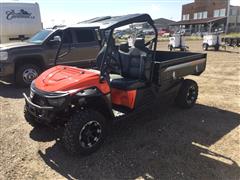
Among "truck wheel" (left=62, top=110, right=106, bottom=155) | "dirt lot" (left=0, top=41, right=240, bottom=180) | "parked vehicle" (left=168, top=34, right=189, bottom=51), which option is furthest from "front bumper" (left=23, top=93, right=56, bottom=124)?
"parked vehicle" (left=168, top=34, right=189, bottom=51)

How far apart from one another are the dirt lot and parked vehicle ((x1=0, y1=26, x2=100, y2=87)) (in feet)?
6.64

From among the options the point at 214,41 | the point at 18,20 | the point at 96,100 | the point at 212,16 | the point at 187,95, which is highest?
the point at 212,16

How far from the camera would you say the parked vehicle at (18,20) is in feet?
36.9

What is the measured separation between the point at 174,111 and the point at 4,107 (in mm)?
4068

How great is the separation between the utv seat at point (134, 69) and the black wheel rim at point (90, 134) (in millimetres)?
932

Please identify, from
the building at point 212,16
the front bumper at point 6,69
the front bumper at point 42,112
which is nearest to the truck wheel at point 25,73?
the front bumper at point 6,69

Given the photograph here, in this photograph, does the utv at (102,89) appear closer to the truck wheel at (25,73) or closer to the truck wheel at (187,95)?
the truck wheel at (187,95)

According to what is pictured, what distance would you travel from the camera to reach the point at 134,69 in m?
4.92

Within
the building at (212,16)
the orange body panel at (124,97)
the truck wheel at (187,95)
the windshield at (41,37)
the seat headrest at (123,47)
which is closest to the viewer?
the orange body panel at (124,97)

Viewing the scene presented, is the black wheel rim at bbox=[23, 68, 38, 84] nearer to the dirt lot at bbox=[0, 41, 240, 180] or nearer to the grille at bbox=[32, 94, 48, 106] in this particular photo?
the dirt lot at bbox=[0, 41, 240, 180]

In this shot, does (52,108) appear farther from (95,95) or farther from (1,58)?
(1,58)

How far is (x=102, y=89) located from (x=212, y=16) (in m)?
72.8

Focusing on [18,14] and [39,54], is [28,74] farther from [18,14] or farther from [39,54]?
[18,14]

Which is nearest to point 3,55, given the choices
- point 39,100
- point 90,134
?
point 39,100
